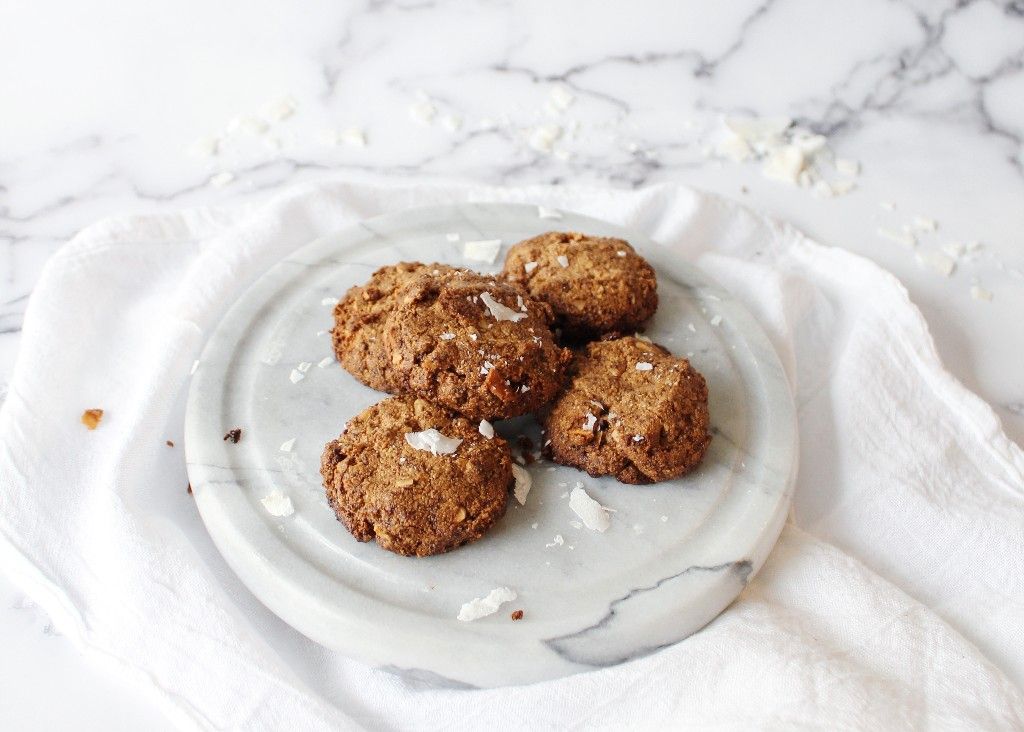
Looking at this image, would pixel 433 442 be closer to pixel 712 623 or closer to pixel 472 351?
pixel 472 351

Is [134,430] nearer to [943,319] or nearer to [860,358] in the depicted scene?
[860,358]

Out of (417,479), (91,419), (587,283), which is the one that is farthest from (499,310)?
(91,419)

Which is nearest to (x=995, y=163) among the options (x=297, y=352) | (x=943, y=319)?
(x=943, y=319)

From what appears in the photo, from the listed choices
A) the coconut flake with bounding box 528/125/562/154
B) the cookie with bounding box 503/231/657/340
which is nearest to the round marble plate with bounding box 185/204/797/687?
the cookie with bounding box 503/231/657/340

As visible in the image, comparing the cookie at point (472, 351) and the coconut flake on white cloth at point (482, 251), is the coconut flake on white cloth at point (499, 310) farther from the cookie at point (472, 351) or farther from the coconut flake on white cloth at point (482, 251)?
the coconut flake on white cloth at point (482, 251)

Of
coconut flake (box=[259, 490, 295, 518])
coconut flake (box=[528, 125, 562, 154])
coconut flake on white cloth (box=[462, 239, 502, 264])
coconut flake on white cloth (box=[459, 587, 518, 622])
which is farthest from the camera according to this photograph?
coconut flake (box=[528, 125, 562, 154])

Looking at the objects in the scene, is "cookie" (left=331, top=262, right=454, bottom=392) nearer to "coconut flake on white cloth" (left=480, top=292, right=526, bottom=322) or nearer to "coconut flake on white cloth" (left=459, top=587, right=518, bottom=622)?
"coconut flake on white cloth" (left=480, top=292, right=526, bottom=322)

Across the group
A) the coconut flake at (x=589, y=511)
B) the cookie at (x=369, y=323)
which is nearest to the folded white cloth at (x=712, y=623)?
the coconut flake at (x=589, y=511)
